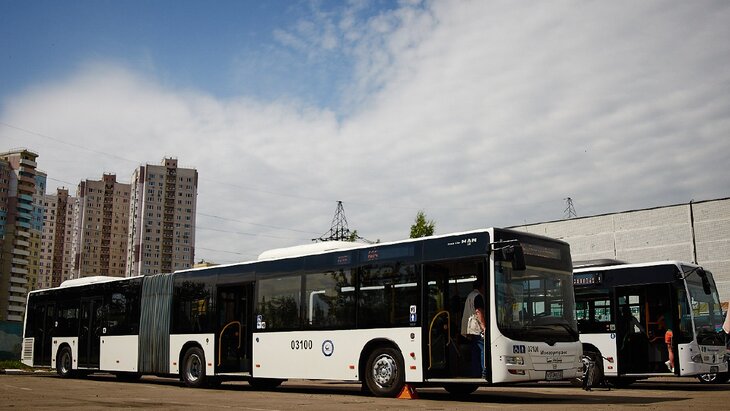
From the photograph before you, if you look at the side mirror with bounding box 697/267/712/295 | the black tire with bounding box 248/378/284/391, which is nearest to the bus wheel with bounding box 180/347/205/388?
the black tire with bounding box 248/378/284/391

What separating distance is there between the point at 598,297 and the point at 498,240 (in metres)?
6.54

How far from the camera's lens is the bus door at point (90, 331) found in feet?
77.5

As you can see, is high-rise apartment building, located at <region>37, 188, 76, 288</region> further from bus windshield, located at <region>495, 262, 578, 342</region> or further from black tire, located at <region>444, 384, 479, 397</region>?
bus windshield, located at <region>495, 262, 578, 342</region>

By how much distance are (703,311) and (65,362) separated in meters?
20.0

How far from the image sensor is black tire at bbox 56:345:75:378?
24634 millimetres

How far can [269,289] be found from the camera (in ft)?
57.7

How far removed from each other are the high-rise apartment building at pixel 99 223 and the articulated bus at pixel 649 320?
113551mm

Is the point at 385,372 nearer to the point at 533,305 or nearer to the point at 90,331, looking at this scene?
the point at 533,305

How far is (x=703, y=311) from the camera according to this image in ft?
56.6

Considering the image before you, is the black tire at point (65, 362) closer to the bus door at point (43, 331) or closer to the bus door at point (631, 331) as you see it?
the bus door at point (43, 331)

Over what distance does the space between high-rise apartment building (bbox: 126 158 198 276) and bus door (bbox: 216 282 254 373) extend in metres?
87.6

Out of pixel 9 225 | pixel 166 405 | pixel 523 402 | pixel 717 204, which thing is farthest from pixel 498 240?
pixel 9 225

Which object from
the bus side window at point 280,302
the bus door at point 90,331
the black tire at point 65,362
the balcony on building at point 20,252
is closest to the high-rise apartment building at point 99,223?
the balcony on building at point 20,252

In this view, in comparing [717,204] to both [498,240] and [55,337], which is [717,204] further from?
[55,337]
